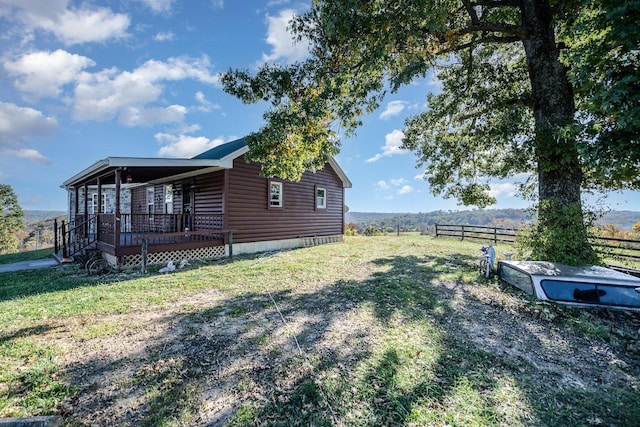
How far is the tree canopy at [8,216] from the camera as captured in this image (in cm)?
2892

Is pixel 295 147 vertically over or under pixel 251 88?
under

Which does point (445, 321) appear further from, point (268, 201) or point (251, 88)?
point (268, 201)

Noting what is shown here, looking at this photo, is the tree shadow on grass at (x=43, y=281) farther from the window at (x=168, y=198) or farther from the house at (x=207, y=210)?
the window at (x=168, y=198)

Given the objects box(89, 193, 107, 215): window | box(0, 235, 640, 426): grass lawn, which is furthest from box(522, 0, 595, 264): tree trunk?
box(89, 193, 107, 215): window

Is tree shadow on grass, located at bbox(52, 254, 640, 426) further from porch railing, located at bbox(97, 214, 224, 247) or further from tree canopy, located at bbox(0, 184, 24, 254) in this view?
tree canopy, located at bbox(0, 184, 24, 254)

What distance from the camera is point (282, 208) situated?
12.3 metres

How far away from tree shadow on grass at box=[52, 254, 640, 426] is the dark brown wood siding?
20.7 feet

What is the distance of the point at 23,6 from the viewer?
7.32 meters

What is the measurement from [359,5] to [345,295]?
6.69 metres

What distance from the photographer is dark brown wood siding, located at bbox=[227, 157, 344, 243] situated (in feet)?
34.1

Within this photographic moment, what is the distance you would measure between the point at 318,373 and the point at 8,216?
44.8 metres

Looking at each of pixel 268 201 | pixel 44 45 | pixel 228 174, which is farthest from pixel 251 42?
pixel 44 45

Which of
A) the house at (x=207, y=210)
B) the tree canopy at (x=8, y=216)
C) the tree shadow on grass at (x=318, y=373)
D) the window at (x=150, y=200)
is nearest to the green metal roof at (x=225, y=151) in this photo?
the house at (x=207, y=210)

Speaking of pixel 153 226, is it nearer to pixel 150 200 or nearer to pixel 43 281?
pixel 150 200
